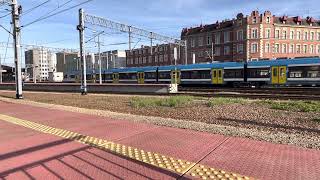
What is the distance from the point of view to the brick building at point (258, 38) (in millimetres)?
79812

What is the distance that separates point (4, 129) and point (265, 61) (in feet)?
90.2

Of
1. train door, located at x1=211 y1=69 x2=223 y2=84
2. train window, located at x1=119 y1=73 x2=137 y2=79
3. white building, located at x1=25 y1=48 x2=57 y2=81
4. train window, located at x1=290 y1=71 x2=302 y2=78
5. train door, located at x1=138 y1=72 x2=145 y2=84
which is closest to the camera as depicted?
train window, located at x1=290 y1=71 x2=302 y2=78

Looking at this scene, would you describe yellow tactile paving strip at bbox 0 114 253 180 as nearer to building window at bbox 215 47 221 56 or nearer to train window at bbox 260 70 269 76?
train window at bbox 260 70 269 76

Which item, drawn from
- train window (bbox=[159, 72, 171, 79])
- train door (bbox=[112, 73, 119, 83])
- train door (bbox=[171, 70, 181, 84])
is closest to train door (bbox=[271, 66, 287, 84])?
train door (bbox=[171, 70, 181, 84])

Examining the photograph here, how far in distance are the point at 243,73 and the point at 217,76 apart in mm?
3194

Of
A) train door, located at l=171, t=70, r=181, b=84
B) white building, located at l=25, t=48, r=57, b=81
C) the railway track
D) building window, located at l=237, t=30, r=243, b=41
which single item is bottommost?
the railway track

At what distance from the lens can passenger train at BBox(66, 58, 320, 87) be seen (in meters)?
30.9

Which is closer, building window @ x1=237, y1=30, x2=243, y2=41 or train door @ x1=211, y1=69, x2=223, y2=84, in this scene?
train door @ x1=211, y1=69, x2=223, y2=84

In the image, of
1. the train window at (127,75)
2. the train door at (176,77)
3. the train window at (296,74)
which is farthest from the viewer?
the train window at (127,75)

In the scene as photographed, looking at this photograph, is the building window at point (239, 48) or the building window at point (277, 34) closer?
the building window at point (239, 48)

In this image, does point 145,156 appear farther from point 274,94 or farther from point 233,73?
point 233,73

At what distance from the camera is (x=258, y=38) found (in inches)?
3127

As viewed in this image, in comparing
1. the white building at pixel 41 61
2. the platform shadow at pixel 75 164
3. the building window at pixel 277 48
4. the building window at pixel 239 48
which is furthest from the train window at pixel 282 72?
the white building at pixel 41 61

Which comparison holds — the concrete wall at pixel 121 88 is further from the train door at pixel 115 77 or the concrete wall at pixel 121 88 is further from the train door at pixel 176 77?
the train door at pixel 115 77
